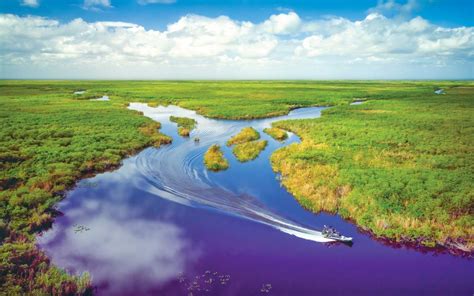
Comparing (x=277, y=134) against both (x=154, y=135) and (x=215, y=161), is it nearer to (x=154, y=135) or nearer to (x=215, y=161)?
(x=215, y=161)

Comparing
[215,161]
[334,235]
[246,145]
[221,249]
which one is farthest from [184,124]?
[334,235]

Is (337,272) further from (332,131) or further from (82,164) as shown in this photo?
(332,131)

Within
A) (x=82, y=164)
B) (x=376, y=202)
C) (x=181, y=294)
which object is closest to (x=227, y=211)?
(x=181, y=294)

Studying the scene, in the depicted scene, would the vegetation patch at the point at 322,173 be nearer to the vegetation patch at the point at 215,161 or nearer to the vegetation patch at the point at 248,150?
the vegetation patch at the point at 248,150

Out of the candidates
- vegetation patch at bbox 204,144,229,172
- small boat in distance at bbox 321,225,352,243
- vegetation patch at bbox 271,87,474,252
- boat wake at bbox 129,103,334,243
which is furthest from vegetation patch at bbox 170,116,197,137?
small boat in distance at bbox 321,225,352,243

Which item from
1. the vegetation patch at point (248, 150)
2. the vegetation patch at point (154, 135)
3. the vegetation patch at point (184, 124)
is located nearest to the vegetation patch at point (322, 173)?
the vegetation patch at point (154, 135)
